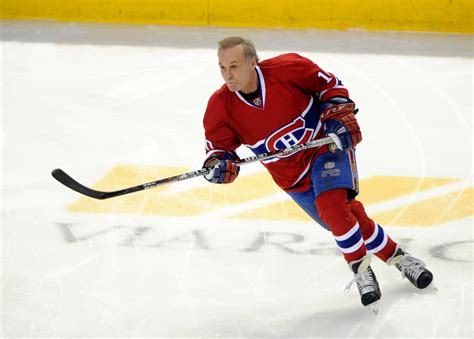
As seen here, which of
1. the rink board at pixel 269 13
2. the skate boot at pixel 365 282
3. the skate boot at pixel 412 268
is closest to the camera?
the skate boot at pixel 365 282

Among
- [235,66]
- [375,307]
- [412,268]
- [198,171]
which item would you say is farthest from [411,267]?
[235,66]

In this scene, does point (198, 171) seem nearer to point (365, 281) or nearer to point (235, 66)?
point (235, 66)

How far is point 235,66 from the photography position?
2668 mm

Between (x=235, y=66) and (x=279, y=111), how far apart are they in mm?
243

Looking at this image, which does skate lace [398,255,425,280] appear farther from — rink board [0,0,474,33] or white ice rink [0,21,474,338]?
rink board [0,0,474,33]

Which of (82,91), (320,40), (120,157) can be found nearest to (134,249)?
(120,157)

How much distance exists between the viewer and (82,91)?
4691 mm

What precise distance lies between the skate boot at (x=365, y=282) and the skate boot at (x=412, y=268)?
188mm

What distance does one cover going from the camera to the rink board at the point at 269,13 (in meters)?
5.42

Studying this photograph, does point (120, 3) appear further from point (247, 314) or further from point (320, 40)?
point (247, 314)

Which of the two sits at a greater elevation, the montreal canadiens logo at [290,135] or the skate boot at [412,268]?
the montreal canadiens logo at [290,135]

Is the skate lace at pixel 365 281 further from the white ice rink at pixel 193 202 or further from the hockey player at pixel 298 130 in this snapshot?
the white ice rink at pixel 193 202

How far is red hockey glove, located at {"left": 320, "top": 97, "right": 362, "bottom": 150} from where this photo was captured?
268cm

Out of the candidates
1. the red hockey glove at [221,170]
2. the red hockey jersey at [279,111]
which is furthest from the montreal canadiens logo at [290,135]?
the red hockey glove at [221,170]
